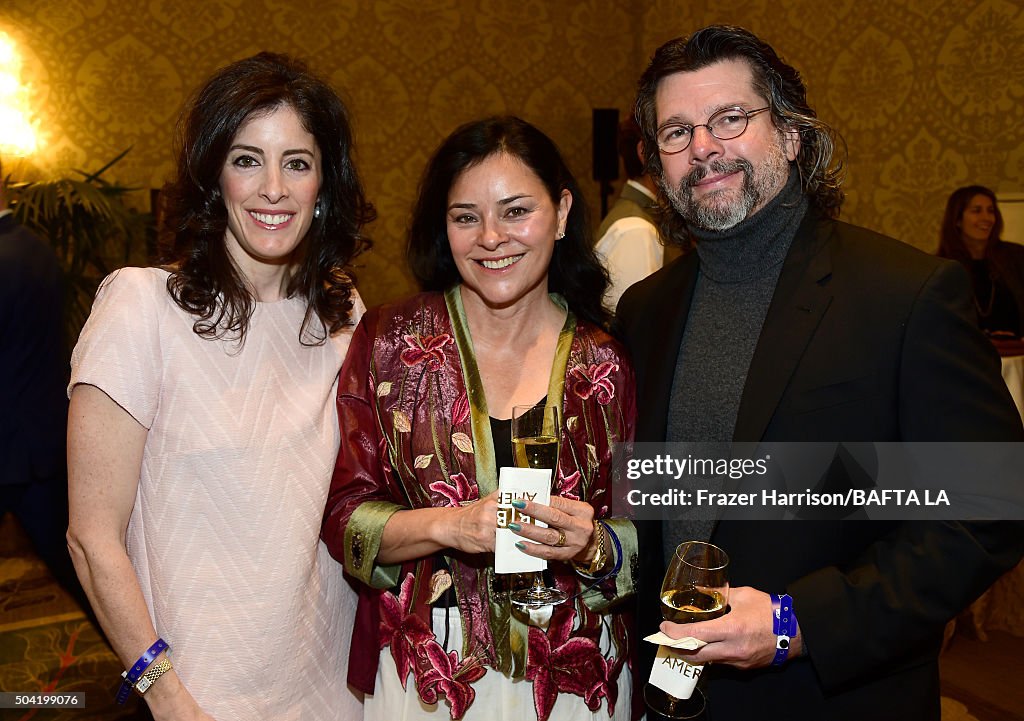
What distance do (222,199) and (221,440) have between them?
1.74 feet

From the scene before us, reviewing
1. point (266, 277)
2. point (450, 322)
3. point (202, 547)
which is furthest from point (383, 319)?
point (202, 547)

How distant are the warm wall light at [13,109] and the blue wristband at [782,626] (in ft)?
19.9

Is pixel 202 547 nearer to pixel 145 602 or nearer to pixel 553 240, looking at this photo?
pixel 145 602

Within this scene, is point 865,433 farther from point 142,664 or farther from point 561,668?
point 142,664

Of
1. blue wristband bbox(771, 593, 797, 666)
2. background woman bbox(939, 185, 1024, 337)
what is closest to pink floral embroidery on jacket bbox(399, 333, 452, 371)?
blue wristband bbox(771, 593, 797, 666)

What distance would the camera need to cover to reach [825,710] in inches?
62.4

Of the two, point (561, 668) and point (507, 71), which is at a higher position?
point (507, 71)

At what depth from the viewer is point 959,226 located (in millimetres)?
4680

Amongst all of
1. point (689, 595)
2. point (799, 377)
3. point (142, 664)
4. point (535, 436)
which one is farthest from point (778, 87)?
point (142, 664)

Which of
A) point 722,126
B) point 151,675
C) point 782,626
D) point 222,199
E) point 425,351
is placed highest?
point 722,126

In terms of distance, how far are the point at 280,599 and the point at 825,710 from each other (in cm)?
109

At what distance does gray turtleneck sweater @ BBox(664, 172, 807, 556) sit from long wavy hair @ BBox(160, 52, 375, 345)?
829 millimetres

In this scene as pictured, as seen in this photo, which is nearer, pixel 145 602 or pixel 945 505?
pixel 945 505

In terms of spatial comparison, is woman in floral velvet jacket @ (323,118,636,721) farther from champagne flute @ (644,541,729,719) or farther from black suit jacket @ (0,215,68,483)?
black suit jacket @ (0,215,68,483)
